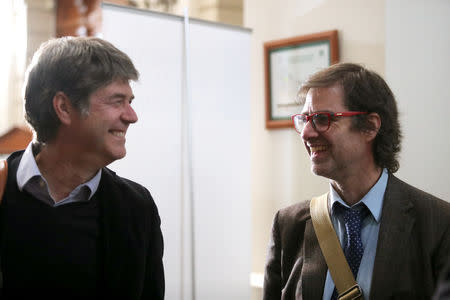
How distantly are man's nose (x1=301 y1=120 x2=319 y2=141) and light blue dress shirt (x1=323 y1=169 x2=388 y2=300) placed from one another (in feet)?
0.70

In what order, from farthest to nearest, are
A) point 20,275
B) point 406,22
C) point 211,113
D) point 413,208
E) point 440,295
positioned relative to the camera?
point 211,113 < point 406,22 < point 413,208 < point 20,275 < point 440,295

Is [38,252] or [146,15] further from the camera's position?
[146,15]

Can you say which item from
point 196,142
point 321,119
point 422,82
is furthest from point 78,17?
point 321,119

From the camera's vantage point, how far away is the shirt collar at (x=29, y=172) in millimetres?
1705

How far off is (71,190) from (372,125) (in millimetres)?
1090

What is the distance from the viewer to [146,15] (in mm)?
2932

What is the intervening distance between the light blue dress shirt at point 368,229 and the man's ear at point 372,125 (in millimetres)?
139

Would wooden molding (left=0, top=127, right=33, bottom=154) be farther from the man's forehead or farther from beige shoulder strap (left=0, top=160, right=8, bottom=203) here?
the man's forehead

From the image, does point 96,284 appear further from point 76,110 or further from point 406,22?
point 406,22

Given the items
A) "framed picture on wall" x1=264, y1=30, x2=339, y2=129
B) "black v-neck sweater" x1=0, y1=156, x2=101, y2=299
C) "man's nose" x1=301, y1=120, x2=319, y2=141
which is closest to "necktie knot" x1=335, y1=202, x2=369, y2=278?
"man's nose" x1=301, y1=120, x2=319, y2=141

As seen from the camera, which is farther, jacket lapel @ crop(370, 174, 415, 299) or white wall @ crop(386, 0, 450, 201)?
white wall @ crop(386, 0, 450, 201)

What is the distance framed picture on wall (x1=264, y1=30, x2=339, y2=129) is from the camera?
3.52 meters

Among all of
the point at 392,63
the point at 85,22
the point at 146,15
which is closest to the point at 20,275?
the point at 146,15

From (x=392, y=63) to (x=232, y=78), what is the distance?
92cm
